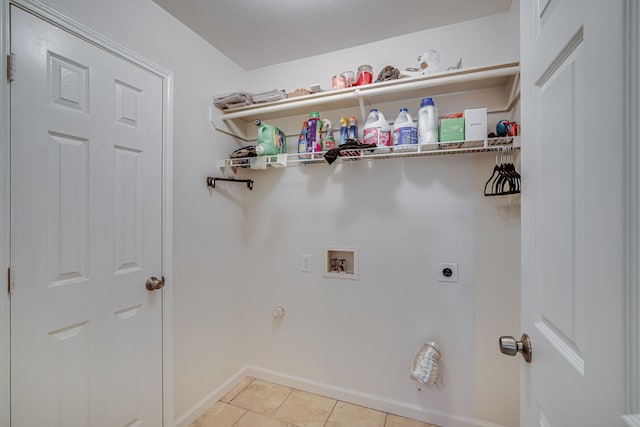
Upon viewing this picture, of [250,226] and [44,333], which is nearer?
[44,333]

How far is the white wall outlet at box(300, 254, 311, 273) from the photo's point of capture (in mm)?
1910

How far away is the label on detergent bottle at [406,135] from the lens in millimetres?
1427

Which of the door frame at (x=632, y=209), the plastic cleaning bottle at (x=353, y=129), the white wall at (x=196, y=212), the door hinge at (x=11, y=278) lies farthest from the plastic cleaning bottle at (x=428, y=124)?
the door hinge at (x=11, y=278)

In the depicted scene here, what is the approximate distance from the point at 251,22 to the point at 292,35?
263 millimetres

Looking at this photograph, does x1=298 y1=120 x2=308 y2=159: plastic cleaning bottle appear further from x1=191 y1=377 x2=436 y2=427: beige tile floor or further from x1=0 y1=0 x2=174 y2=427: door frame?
x1=191 y1=377 x2=436 y2=427: beige tile floor

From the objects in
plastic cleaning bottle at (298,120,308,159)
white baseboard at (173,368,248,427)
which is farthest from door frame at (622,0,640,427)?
white baseboard at (173,368,248,427)

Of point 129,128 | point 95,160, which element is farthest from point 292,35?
point 95,160

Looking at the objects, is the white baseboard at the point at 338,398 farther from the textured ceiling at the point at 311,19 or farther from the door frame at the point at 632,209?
the textured ceiling at the point at 311,19

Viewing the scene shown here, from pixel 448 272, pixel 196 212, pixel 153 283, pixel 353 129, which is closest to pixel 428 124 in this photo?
pixel 353 129

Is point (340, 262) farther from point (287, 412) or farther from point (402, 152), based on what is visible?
point (287, 412)

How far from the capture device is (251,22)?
157 cm

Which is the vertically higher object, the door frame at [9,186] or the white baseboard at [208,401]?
the door frame at [9,186]

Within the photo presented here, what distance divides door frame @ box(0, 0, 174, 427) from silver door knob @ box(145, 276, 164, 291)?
0.06 metres

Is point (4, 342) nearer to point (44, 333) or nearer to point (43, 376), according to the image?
point (44, 333)
